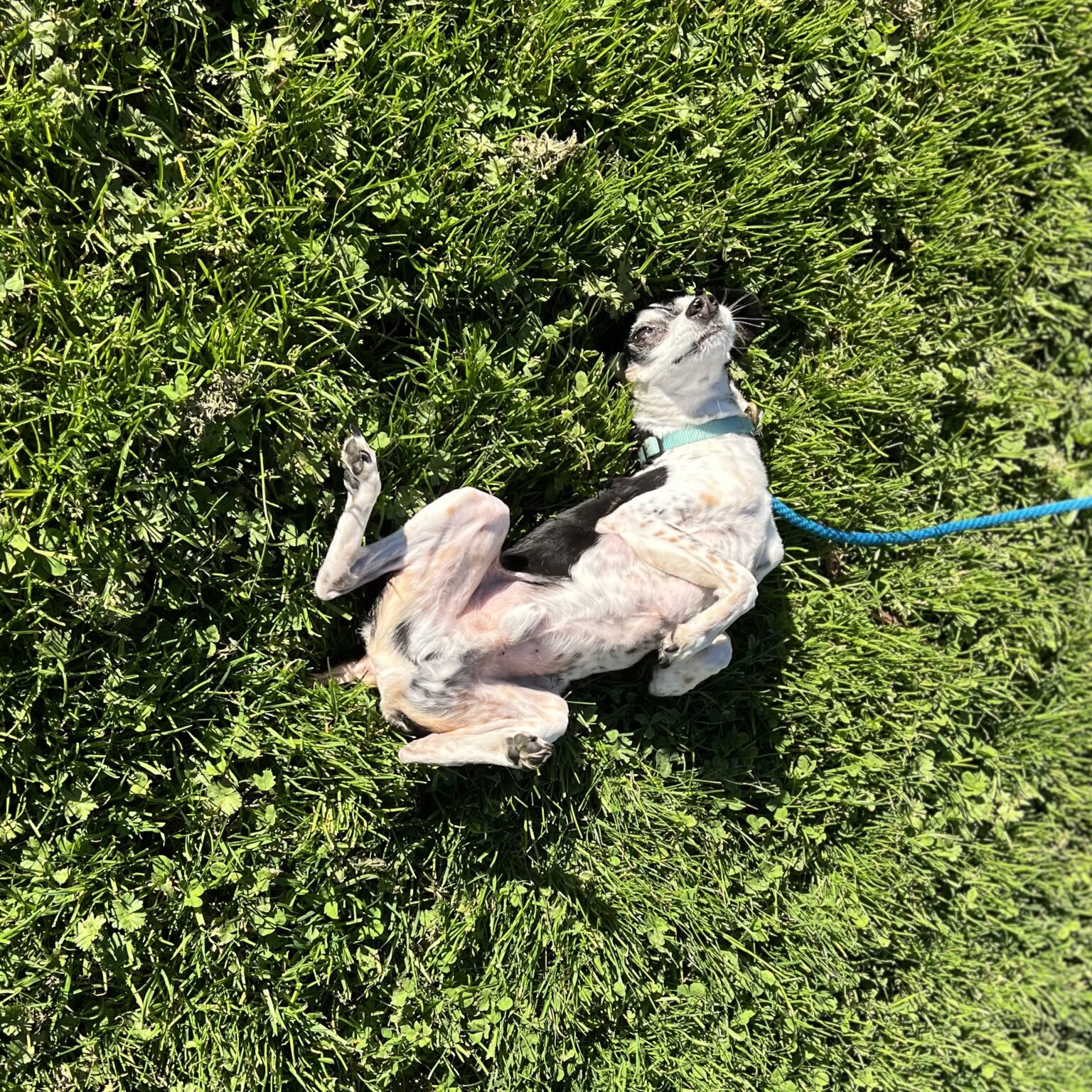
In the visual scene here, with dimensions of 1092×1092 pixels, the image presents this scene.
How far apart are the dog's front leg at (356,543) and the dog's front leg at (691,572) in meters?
0.89

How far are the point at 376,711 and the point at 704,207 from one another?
2.68 m

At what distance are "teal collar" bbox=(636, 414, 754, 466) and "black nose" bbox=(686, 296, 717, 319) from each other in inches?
18.1

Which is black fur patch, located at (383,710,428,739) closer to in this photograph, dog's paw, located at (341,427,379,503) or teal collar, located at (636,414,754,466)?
dog's paw, located at (341,427,379,503)

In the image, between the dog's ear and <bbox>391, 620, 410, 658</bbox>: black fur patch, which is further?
the dog's ear

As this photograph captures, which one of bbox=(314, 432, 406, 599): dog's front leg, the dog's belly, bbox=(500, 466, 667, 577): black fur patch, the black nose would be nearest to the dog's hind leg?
the dog's belly

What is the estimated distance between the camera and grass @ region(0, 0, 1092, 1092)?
9.80 feet

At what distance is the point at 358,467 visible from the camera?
3180 millimetres

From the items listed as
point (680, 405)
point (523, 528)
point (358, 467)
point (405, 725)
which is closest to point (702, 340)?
point (680, 405)

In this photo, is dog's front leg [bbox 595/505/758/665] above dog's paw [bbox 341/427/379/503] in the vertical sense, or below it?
below

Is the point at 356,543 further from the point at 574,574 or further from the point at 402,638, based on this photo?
the point at 574,574

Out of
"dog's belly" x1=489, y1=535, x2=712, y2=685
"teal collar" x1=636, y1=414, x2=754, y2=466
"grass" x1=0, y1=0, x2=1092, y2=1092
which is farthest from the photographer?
"teal collar" x1=636, y1=414, x2=754, y2=466

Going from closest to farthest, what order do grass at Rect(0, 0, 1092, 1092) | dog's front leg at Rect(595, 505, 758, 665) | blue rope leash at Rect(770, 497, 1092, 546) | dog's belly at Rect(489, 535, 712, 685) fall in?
1. grass at Rect(0, 0, 1092, 1092)
2. dog's belly at Rect(489, 535, 712, 685)
3. dog's front leg at Rect(595, 505, 758, 665)
4. blue rope leash at Rect(770, 497, 1092, 546)

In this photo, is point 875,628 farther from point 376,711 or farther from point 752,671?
point 376,711

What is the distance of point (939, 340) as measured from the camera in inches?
179
